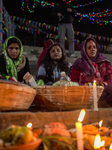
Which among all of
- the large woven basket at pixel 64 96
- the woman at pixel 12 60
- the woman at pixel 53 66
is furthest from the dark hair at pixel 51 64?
the large woven basket at pixel 64 96

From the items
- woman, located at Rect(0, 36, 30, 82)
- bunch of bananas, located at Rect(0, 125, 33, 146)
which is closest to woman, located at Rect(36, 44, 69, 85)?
woman, located at Rect(0, 36, 30, 82)

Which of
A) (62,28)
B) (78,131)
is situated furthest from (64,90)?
(62,28)

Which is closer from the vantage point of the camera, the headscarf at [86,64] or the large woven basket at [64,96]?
the large woven basket at [64,96]

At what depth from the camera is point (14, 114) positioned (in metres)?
1.11

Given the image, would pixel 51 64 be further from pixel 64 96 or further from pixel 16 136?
pixel 16 136

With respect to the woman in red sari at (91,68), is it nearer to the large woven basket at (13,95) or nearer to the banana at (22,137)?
the large woven basket at (13,95)

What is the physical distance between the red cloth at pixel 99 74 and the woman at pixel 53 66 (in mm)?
190

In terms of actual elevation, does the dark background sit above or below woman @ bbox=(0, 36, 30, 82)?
above

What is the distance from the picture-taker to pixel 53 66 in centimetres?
268

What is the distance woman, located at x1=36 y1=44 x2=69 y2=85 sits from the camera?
8.56ft

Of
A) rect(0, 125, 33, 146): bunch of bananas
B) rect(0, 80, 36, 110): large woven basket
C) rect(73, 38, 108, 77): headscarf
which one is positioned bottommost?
rect(0, 125, 33, 146): bunch of bananas

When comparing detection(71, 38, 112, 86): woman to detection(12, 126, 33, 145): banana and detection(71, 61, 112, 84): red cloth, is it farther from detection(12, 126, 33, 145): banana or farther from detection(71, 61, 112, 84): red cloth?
detection(12, 126, 33, 145): banana

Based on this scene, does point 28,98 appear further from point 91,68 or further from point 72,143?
point 91,68

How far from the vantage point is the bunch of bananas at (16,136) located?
0.69m
